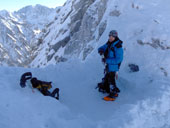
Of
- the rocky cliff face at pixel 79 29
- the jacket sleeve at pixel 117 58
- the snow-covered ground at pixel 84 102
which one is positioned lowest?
the snow-covered ground at pixel 84 102

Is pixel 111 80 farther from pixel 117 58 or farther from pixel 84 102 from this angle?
pixel 84 102

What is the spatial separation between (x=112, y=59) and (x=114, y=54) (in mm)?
200

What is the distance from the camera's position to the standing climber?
7.31m

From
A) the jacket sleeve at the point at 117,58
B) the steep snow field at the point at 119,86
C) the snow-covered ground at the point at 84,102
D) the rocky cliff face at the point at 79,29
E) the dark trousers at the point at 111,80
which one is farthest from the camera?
the rocky cliff face at the point at 79,29

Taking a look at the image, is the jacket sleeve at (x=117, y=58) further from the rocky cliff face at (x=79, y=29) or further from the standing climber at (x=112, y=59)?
the rocky cliff face at (x=79, y=29)

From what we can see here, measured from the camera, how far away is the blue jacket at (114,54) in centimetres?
728

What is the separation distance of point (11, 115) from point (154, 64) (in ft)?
21.7

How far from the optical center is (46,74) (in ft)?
31.5

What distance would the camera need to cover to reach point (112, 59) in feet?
24.4

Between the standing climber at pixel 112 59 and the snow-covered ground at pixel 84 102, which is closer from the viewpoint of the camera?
the snow-covered ground at pixel 84 102

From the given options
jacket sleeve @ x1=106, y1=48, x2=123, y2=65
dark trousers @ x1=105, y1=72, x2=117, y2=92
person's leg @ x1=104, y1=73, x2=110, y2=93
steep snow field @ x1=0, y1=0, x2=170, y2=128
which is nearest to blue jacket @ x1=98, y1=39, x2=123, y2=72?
jacket sleeve @ x1=106, y1=48, x2=123, y2=65

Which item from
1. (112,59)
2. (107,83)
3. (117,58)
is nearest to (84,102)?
(107,83)

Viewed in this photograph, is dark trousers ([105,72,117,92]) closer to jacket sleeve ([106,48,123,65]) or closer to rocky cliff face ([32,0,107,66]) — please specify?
jacket sleeve ([106,48,123,65])

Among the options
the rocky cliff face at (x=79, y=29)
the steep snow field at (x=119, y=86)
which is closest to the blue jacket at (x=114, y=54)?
the steep snow field at (x=119, y=86)
